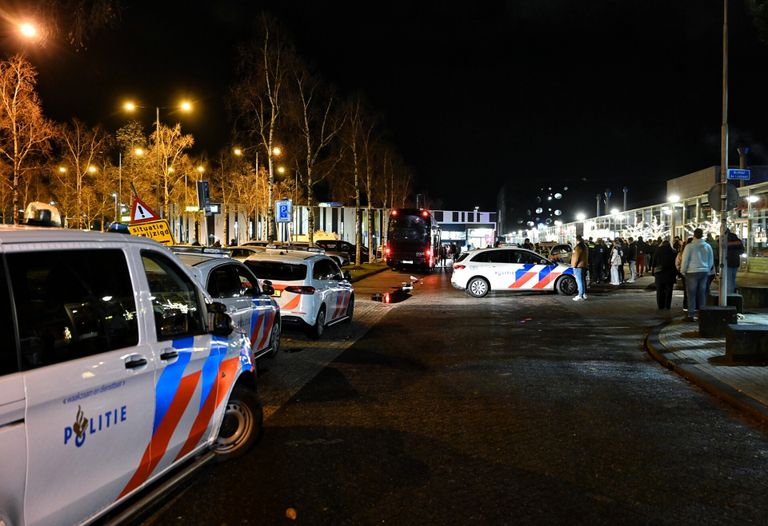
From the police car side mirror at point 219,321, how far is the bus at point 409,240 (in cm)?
3326

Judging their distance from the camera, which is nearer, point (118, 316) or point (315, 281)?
point (118, 316)

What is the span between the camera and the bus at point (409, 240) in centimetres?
3809

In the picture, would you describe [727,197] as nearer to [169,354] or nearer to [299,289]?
[299,289]

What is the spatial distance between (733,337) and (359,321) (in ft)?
26.5

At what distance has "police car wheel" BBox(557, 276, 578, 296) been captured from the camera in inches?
848

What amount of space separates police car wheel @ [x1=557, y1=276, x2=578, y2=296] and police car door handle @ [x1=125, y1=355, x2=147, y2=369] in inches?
756

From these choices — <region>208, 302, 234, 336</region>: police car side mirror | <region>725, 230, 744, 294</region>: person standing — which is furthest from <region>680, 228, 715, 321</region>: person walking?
<region>208, 302, 234, 336</region>: police car side mirror

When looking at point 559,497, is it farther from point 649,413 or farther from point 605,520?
point 649,413

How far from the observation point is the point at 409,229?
3831 centimetres

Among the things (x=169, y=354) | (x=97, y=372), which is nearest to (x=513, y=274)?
(x=169, y=354)

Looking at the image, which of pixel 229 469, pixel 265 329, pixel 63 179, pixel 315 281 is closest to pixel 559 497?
pixel 229 469

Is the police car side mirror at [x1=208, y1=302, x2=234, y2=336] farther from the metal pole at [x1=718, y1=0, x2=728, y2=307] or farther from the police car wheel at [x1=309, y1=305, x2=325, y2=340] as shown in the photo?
the metal pole at [x1=718, y1=0, x2=728, y2=307]

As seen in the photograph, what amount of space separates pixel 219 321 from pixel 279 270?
281 inches

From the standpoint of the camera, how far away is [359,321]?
15.1m
